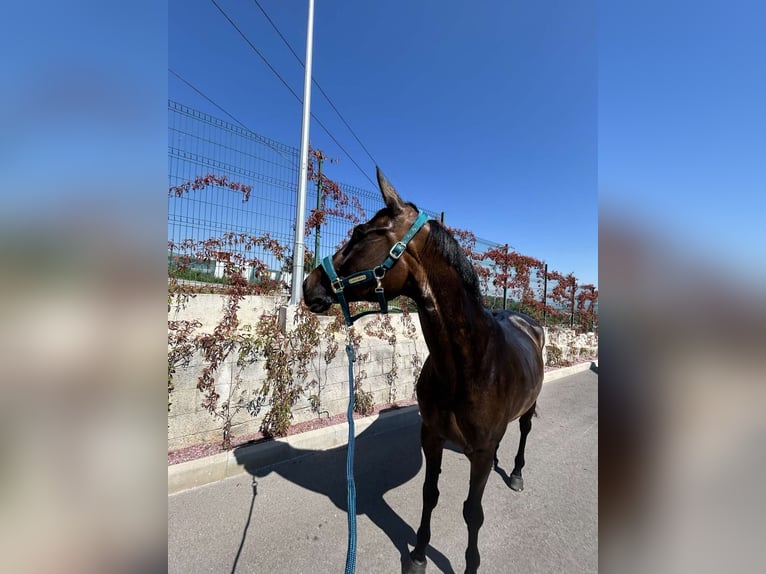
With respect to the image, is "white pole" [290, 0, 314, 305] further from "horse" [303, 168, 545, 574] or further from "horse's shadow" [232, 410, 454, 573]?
"horse" [303, 168, 545, 574]

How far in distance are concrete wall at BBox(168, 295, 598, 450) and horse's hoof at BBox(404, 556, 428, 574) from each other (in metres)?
2.15

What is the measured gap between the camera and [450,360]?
181 cm

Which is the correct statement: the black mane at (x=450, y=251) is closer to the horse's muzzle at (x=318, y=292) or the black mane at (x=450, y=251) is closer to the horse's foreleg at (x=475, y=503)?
the horse's muzzle at (x=318, y=292)

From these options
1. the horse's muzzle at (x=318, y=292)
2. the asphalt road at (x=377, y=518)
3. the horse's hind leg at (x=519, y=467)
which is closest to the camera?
the horse's muzzle at (x=318, y=292)

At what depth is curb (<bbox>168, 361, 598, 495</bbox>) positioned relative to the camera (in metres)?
2.78

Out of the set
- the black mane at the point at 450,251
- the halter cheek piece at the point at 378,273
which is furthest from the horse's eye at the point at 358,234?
the black mane at the point at 450,251

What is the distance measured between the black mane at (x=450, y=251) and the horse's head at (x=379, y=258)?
0.22 feet

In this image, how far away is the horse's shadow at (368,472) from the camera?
2.41 m

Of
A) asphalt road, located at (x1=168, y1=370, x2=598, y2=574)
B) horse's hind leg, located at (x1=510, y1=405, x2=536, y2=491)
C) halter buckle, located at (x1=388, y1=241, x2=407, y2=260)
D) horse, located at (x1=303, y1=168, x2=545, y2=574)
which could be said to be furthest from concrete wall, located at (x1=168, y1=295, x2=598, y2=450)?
halter buckle, located at (x1=388, y1=241, x2=407, y2=260)

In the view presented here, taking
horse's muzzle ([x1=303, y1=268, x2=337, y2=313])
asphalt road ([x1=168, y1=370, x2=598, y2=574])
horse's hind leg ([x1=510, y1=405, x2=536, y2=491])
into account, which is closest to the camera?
horse's muzzle ([x1=303, y1=268, x2=337, y2=313])
